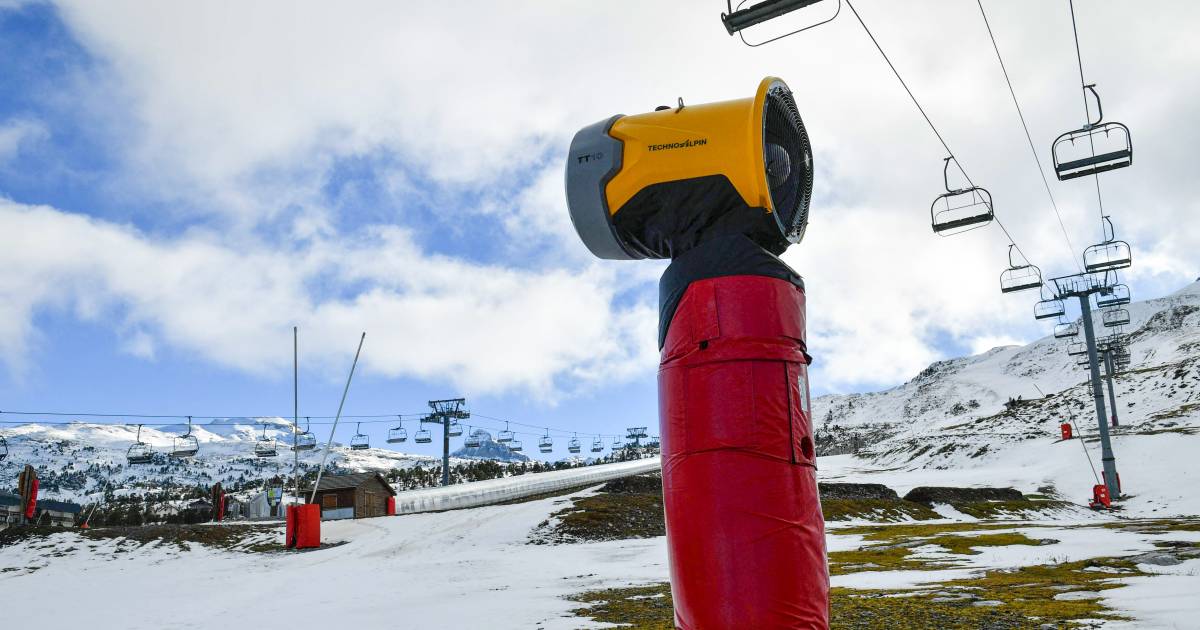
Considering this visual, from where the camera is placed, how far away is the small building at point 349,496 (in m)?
43.2

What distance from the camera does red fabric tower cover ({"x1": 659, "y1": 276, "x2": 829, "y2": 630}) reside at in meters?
3.27

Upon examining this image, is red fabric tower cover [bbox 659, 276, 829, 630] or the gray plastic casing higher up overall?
the gray plastic casing

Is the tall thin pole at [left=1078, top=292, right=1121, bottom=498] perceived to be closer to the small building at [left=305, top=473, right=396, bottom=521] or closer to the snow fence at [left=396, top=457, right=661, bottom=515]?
the snow fence at [left=396, top=457, right=661, bottom=515]

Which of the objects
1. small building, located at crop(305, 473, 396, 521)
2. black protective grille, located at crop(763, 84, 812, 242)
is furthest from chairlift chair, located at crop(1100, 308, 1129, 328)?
small building, located at crop(305, 473, 396, 521)

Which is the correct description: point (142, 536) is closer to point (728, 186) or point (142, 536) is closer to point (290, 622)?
point (290, 622)

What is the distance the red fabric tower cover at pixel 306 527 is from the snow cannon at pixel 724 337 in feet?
69.5

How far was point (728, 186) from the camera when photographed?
390 centimetres

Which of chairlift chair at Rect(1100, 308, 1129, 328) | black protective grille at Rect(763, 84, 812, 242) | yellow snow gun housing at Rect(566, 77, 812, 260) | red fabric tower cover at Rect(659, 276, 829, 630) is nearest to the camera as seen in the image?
red fabric tower cover at Rect(659, 276, 829, 630)

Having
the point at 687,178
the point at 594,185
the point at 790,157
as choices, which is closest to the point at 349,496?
the point at 594,185

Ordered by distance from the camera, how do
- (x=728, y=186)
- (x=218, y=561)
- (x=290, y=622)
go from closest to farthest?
1. (x=728, y=186)
2. (x=290, y=622)
3. (x=218, y=561)

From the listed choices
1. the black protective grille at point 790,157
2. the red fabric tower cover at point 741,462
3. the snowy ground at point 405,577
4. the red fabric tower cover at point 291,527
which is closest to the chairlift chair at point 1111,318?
the snowy ground at point 405,577

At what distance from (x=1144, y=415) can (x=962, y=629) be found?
81163mm

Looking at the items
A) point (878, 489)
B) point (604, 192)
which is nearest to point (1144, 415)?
point (878, 489)

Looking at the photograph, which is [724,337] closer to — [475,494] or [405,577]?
[405,577]
